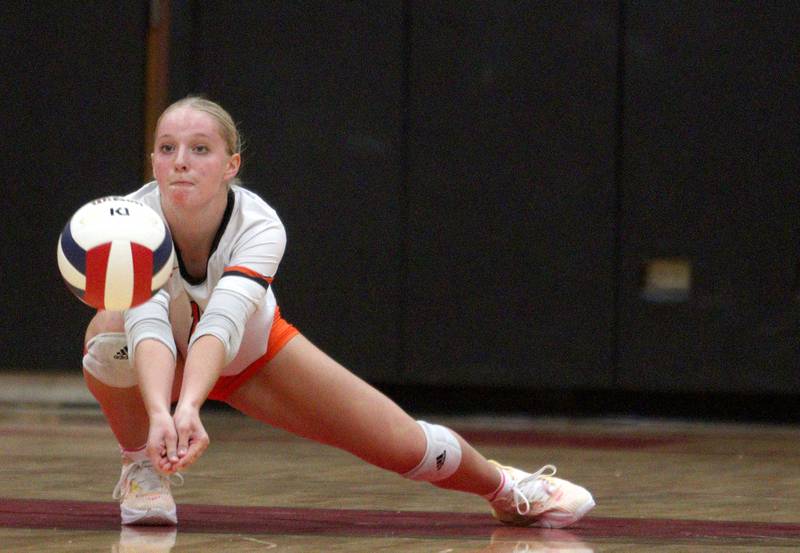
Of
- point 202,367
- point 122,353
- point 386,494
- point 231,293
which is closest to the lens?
point 202,367

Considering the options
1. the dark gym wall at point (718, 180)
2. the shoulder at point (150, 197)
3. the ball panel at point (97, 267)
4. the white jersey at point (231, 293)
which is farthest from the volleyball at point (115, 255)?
the dark gym wall at point (718, 180)

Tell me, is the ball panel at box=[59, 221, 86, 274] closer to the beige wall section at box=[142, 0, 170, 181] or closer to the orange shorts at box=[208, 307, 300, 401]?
the orange shorts at box=[208, 307, 300, 401]

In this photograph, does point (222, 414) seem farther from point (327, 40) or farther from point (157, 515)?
point (157, 515)

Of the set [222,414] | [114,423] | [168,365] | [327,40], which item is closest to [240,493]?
[114,423]

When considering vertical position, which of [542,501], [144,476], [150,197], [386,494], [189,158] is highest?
[189,158]

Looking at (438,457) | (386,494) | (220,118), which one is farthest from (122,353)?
Answer: (386,494)

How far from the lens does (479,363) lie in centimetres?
822

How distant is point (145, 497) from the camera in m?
3.61

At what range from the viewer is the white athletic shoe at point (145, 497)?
11.8ft

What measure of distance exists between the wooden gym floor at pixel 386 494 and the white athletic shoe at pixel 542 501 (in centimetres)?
6

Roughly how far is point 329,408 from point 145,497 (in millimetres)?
530

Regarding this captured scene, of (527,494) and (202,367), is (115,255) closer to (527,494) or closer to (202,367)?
(202,367)

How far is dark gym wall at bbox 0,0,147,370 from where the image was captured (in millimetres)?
8359

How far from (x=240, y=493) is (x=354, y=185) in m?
3.92
